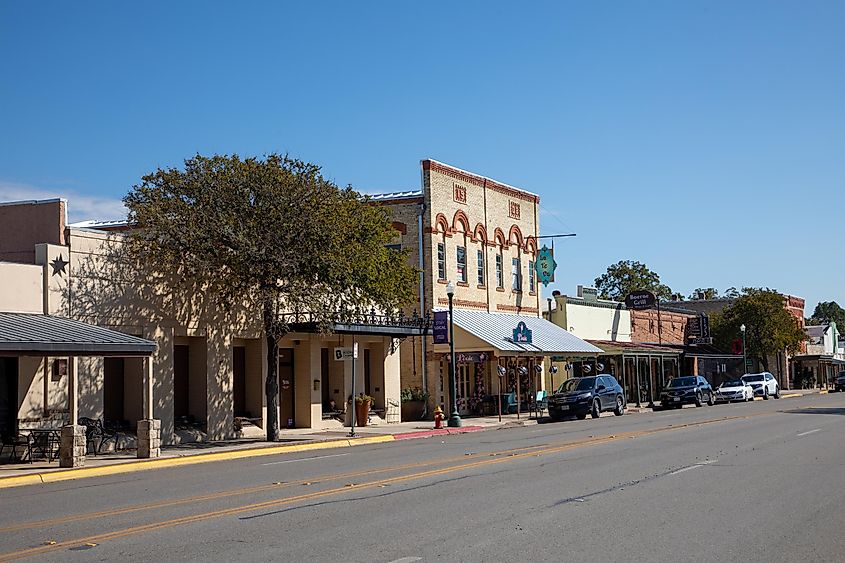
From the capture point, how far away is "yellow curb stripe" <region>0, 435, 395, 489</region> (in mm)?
19169

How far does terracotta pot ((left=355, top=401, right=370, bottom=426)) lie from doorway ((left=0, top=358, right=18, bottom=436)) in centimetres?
1338

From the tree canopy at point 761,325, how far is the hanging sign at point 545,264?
89.4ft

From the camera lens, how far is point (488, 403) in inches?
1724

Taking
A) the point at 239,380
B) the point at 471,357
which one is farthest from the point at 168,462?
the point at 471,357

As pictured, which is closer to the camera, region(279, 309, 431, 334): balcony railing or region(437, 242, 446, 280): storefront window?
region(279, 309, 431, 334): balcony railing

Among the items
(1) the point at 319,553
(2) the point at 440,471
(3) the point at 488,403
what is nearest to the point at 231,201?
(2) the point at 440,471

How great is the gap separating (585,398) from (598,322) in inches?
678

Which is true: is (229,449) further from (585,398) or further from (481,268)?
(481,268)

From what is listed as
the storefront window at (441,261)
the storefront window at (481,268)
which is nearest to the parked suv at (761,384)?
the storefront window at (481,268)

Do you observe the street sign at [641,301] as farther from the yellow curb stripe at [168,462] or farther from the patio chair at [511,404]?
the yellow curb stripe at [168,462]

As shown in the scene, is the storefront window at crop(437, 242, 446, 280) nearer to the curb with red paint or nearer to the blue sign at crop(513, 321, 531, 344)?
the blue sign at crop(513, 321, 531, 344)

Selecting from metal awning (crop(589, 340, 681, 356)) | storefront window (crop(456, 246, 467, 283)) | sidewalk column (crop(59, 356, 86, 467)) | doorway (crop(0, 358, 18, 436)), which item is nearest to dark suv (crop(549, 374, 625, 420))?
storefront window (crop(456, 246, 467, 283))

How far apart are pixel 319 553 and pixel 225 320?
20831mm

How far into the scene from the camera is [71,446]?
20828 mm
